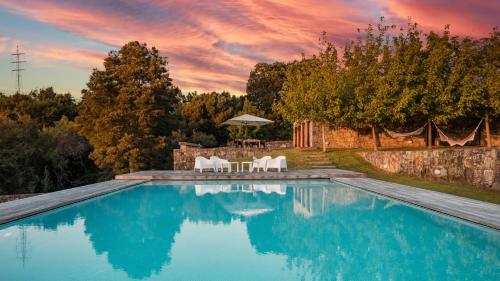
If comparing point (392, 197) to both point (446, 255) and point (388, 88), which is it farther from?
point (388, 88)

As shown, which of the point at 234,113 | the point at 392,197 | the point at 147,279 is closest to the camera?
the point at 147,279

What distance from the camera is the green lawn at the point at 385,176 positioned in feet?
35.1

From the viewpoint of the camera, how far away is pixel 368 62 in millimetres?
22109

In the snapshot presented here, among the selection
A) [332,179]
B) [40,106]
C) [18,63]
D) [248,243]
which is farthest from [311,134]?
[40,106]

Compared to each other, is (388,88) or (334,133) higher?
(388,88)

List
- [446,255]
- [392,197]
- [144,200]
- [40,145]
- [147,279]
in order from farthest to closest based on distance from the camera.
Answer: [40,145], [144,200], [392,197], [446,255], [147,279]

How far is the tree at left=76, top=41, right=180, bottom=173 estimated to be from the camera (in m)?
26.2

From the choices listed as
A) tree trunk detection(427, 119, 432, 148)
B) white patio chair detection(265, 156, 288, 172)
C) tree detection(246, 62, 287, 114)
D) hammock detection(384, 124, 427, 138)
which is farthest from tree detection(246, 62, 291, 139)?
white patio chair detection(265, 156, 288, 172)

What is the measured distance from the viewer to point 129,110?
89.6 ft

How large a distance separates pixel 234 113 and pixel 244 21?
19977mm

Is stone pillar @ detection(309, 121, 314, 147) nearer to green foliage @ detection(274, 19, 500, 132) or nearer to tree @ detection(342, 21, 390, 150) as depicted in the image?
green foliage @ detection(274, 19, 500, 132)

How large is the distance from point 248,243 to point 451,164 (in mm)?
9555

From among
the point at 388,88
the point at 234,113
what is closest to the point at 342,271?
the point at 388,88

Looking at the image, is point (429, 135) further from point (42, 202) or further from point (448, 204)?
point (42, 202)
